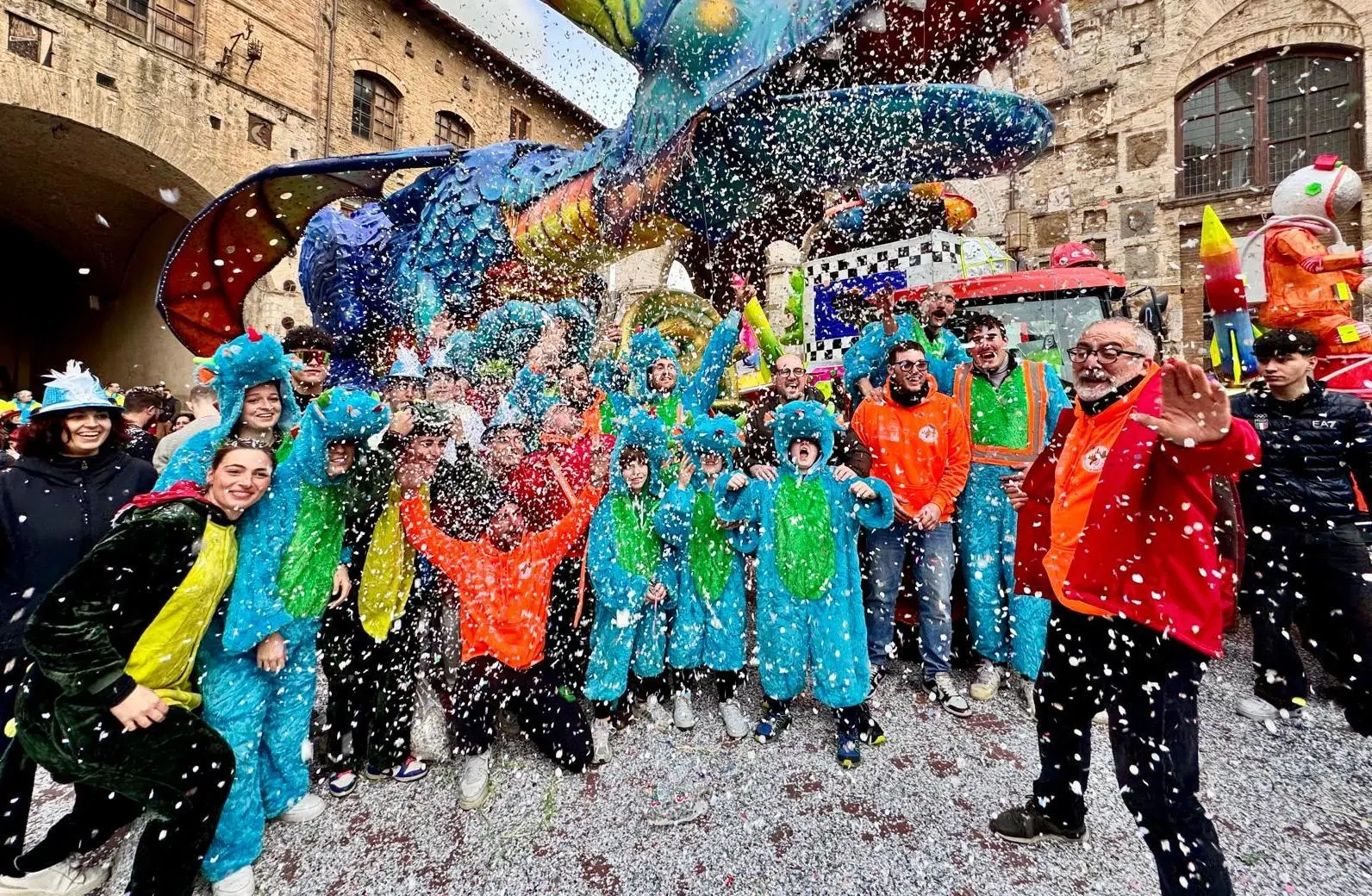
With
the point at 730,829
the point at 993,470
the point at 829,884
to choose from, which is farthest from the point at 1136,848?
the point at 993,470

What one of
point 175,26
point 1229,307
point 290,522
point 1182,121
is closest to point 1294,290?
point 1229,307

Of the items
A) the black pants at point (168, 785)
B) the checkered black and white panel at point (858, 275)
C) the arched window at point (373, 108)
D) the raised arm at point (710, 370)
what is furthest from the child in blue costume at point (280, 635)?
the arched window at point (373, 108)

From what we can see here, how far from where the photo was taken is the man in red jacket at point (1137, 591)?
1.53 m

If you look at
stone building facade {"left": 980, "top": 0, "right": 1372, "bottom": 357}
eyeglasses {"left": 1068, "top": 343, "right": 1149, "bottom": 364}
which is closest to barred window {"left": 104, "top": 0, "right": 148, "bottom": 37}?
eyeglasses {"left": 1068, "top": 343, "right": 1149, "bottom": 364}

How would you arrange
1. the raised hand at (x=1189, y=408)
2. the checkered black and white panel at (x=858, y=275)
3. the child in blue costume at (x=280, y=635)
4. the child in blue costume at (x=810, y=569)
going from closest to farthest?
1. the raised hand at (x=1189, y=408)
2. the child in blue costume at (x=280, y=635)
3. the child in blue costume at (x=810, y=569)
4. the checkered black and white panel at (x=858, y=275)

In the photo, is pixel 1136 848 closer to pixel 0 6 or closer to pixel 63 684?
pixel 63 684

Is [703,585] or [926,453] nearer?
[703,585]

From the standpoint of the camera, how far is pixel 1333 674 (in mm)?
2951

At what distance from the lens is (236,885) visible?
1.82 m

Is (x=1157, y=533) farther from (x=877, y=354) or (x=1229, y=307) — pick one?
(x=1229, y=307)

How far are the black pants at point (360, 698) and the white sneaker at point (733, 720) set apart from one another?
1416mm

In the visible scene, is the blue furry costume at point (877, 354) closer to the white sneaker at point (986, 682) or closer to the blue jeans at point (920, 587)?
the blue jeans at point (920, 587)

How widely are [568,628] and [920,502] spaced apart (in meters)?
1.90

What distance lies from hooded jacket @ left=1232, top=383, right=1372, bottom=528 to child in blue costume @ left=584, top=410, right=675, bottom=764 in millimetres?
2955
